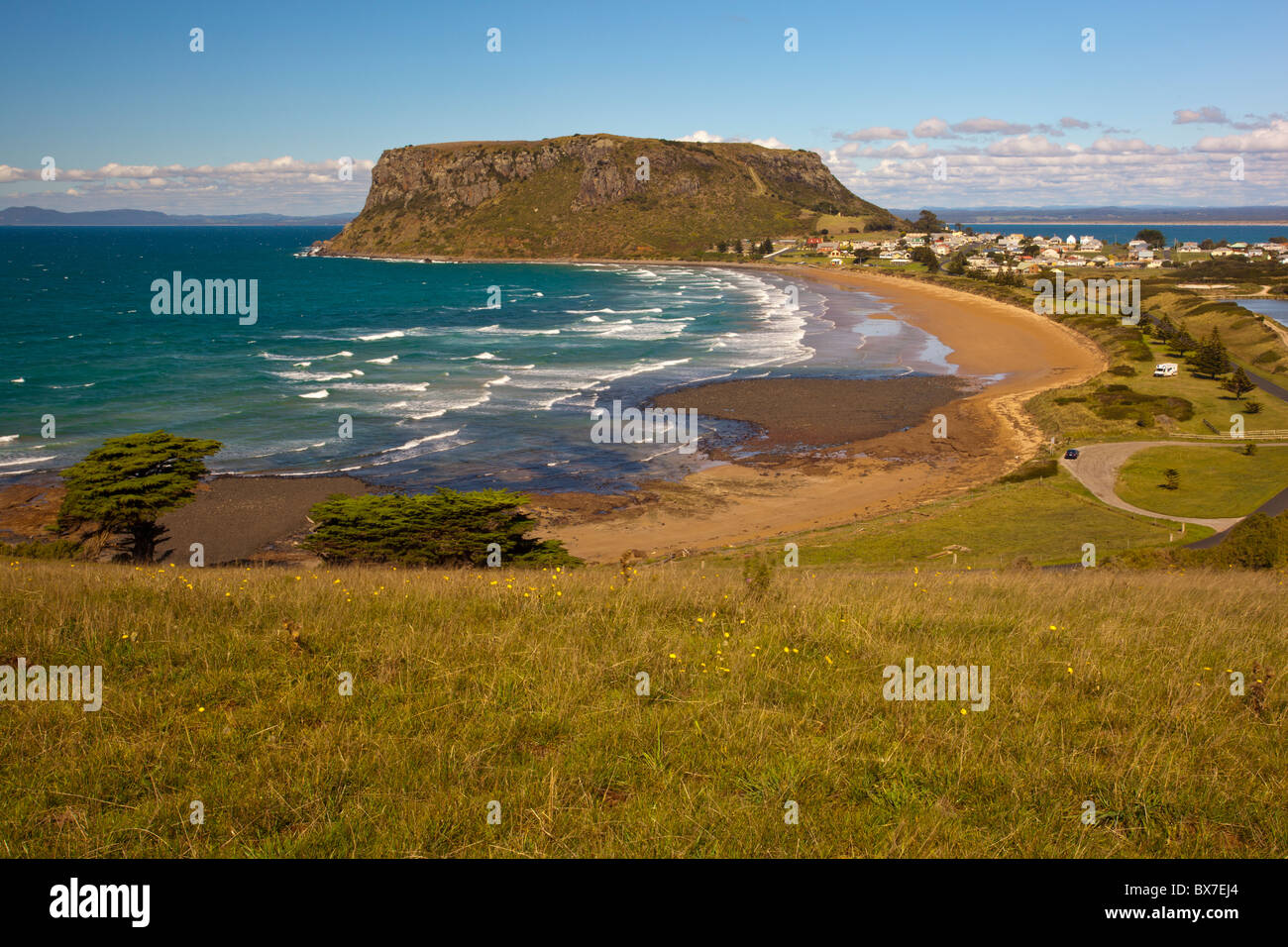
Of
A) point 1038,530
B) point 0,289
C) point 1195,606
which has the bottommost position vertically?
point 1038,530

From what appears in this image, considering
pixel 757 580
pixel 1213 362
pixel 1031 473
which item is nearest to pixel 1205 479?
pixel 1031 473

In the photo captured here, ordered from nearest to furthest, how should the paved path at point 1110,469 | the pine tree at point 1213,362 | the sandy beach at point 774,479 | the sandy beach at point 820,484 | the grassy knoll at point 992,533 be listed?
1. the grassy knoll at point 992,533
2. the sandy beach at point 774,479
3. the sandy beach at point 820,484
4. the paved path at point 1110,469
5. the pine tree at point 1213,362

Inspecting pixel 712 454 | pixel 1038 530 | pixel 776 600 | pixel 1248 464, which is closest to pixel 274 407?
pixel 712 454

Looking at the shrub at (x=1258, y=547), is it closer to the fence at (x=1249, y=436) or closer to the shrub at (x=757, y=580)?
the shrub at (x=757, y=580)

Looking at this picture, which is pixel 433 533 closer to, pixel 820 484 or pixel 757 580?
pixel 757 580

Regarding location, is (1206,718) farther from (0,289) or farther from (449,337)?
(0,289)

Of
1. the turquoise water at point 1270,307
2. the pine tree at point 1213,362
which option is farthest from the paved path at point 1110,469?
the turquoise water at point 1270,307
